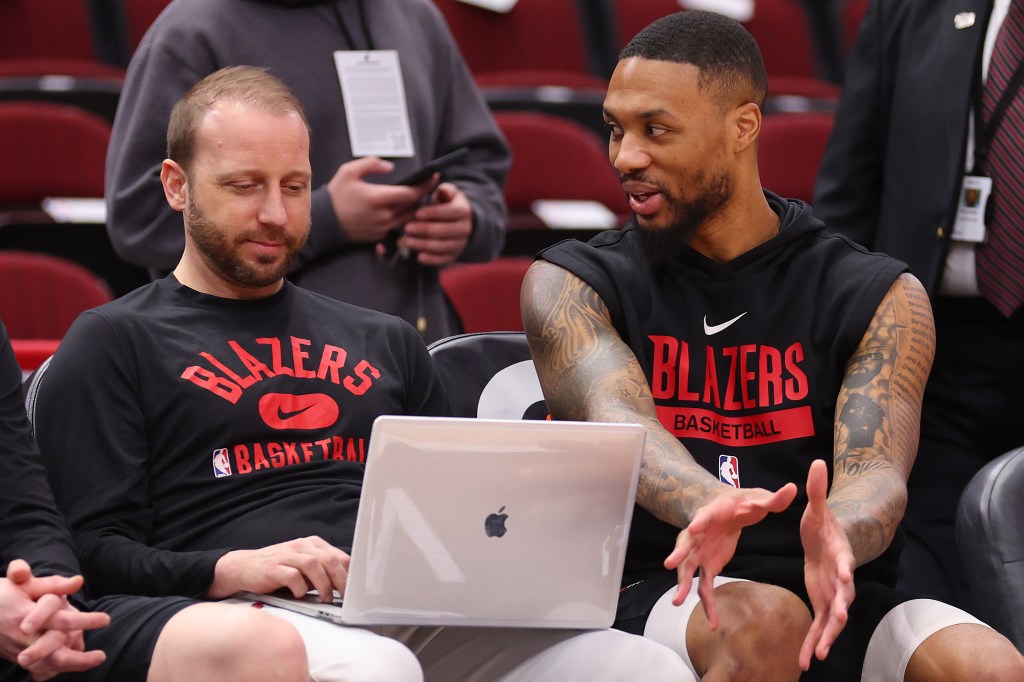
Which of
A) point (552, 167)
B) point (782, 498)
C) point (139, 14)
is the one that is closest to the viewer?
point (782, 498)

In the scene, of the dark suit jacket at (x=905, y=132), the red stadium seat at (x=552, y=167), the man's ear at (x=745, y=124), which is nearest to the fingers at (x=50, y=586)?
the man's ear at (x=745, y=124)

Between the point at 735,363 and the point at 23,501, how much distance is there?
107 centimetres

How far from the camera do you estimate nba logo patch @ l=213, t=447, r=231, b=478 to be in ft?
6.73

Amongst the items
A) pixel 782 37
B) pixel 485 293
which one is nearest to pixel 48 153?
pixel 485 293

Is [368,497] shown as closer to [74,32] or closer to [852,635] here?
[852,635]

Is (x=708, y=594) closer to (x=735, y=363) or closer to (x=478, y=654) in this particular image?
(x=478, y=654)

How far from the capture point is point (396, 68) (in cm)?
293

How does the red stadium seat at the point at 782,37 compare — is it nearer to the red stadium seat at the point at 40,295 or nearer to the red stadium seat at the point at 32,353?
the red stadium seat at the point at 40,295

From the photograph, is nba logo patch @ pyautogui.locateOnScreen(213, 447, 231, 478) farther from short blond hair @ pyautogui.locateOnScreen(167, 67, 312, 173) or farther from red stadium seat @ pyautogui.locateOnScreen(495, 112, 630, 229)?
red stadium seat @ pyautogui.locateOnScreen(495, 112, 630, 229)

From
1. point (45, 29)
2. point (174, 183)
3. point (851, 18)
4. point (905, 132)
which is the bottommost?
point (851, 18)

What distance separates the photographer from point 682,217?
2.29 metres

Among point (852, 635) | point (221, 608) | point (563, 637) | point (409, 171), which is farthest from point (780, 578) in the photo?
point (409, 171)

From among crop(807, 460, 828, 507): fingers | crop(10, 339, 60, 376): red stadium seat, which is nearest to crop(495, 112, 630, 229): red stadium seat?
crop(10, 339, 60, 376): red stadium seat

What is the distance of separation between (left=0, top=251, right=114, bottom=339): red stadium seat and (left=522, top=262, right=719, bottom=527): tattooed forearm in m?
1.53
